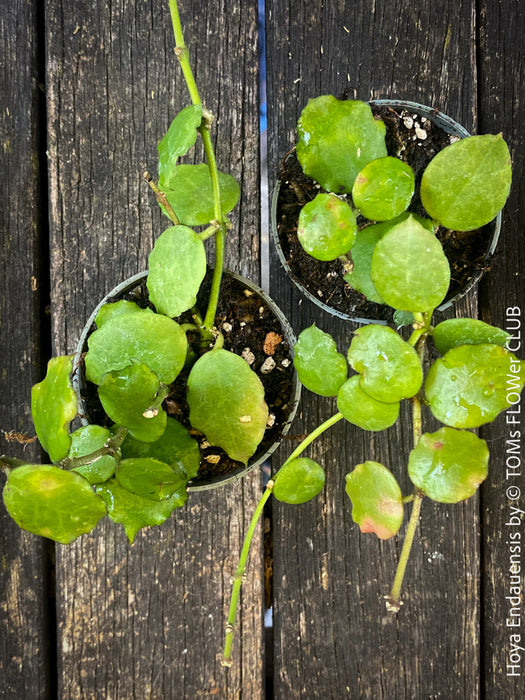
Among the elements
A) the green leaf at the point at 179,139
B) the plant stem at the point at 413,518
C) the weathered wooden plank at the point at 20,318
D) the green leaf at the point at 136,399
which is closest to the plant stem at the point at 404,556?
the plant stem at the point at 413,518

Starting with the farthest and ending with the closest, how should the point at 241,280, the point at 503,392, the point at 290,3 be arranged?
the point at 290,3 → the point at 241,280 → the point at 503,392

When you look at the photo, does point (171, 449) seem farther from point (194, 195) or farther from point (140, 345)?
point (194, 195)

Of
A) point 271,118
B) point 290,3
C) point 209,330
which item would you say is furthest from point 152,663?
point 290,3

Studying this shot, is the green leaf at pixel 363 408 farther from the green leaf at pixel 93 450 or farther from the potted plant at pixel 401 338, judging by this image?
the green leaf at pixel 93 450

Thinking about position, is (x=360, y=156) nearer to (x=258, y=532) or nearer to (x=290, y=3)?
(x=290, y=3)

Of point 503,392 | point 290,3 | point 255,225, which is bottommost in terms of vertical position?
point 503,392

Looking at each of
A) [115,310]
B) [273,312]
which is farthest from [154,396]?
[273,312]
